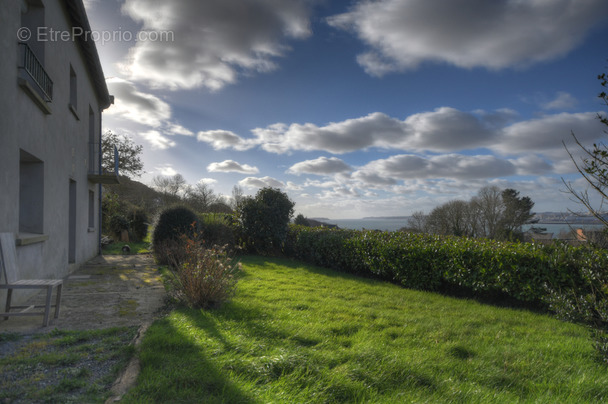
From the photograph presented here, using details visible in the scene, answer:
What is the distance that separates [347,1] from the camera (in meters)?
7.11

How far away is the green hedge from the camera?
538 centimetres

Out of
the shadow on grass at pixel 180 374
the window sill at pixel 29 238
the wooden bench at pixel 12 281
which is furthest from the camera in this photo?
the window sill at pixel 29 238

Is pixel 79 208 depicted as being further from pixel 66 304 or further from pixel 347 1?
pixel 347 1

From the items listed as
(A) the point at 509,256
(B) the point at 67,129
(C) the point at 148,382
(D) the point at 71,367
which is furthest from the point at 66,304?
(A) the point at 509,256

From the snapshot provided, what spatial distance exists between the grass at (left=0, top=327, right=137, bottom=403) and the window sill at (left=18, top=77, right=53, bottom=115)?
360cm

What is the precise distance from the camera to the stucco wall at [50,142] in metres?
4.60

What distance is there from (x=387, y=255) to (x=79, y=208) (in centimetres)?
855

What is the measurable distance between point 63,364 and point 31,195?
4527 millimetres

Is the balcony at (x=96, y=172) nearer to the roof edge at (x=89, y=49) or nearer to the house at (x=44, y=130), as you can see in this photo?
the house at (x=44, y=130)

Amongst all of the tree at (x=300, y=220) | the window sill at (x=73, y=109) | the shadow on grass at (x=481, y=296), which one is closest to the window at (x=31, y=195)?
the window sill at (x=73, y=109)

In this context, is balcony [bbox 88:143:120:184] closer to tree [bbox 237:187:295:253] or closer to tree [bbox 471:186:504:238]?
tree [bbox 237:187:295:253]

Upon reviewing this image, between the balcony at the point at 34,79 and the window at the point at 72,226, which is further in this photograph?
the window at the point at 72,226

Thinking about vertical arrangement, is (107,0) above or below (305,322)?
above

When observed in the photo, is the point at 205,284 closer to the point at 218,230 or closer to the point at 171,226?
the point at 171,226
